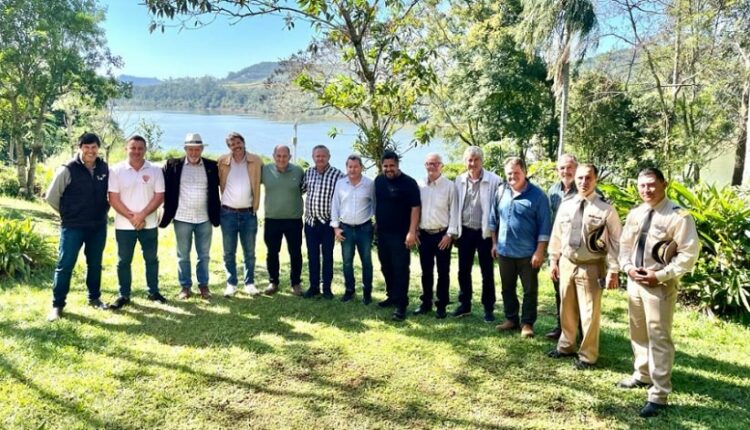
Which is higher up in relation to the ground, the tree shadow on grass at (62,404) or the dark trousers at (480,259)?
the dark trousers at (480,259)

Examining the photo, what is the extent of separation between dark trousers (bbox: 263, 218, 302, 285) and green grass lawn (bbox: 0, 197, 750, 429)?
0.50 meters

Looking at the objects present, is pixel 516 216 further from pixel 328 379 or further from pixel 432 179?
pixel 328 379

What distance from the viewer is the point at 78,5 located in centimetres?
1670

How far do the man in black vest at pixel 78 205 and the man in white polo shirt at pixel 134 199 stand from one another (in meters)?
0.12

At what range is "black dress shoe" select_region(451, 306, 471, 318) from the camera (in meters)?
5.09

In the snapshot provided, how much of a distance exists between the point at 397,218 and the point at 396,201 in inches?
6.4

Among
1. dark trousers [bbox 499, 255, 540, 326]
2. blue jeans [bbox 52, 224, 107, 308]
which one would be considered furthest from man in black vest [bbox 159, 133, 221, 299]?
dark trousers [bbox 499, 255, 540, 326]

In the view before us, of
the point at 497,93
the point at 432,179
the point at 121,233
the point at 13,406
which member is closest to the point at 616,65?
the point at 497,93

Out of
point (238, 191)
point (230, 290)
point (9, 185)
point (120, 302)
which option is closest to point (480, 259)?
point (238, 191)

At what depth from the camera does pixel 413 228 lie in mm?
4828

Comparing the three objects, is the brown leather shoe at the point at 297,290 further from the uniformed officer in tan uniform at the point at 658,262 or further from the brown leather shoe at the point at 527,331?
the uniformed officer in tan uniform at the point at 658,262

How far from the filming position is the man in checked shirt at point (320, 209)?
5.29m

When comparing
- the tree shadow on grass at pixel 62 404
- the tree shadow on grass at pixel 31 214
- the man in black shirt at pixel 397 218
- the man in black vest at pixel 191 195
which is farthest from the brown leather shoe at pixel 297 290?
the tree shadow on grass at pixel 31 214

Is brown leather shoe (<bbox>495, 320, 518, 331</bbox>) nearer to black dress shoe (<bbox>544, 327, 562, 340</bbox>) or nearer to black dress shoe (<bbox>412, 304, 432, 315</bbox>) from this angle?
black dress shoe (<bbox>544, 327, 562, 340</bbox>)
